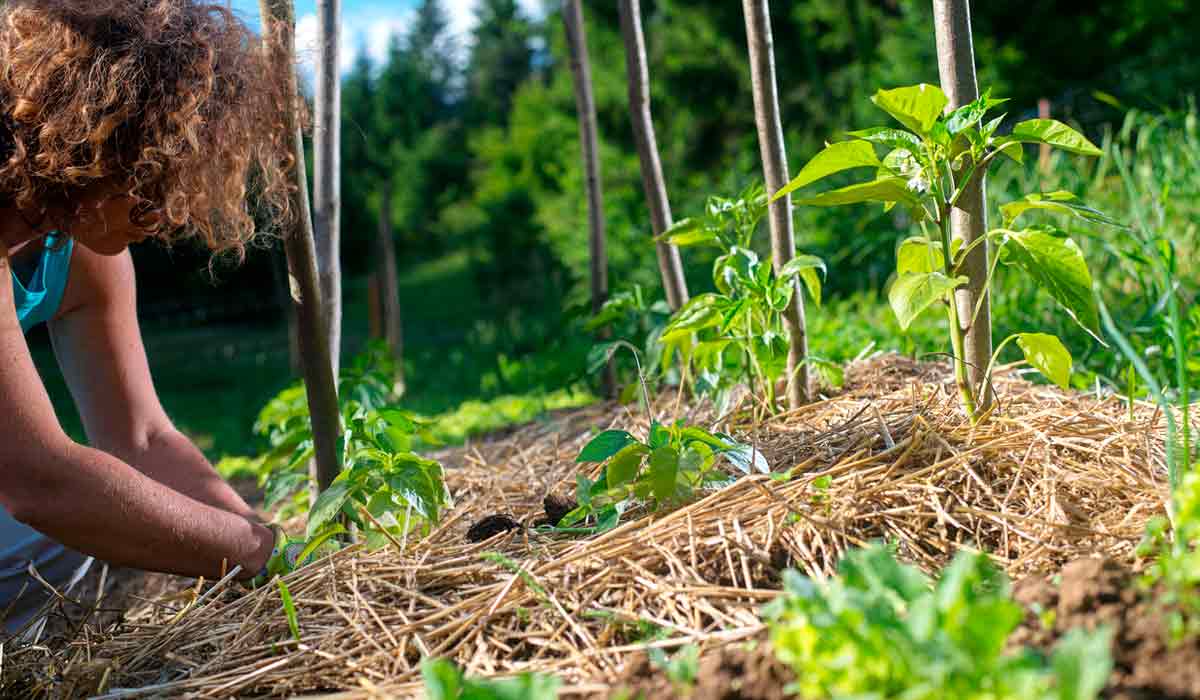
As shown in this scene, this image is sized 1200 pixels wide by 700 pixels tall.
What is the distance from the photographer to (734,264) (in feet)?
6.75

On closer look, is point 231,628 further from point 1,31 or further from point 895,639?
point 1,31

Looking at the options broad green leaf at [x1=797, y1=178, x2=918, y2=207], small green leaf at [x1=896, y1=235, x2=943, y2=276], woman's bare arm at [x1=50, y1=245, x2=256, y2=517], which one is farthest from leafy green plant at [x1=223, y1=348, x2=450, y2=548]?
small green leaf at [x1=896, y1=235, x2=943, y2=276]

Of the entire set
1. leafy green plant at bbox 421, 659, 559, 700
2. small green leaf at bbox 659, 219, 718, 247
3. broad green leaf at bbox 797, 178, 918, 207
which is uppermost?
broad green leaf at bbox 797, 178, 918, 207

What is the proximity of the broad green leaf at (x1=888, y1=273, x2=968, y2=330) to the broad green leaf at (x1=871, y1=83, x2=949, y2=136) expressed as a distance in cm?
23

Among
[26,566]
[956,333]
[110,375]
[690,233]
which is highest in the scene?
[690,233]

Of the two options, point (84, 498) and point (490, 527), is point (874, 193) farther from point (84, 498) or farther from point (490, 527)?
point (84, 498)

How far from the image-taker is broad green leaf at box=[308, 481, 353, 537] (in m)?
1.59

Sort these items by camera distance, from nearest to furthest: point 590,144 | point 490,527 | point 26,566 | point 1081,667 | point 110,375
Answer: point 1081,667, point 490,527, point 26,566, point 110,375, point 590,144

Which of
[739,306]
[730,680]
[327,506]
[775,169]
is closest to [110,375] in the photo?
[327,506]

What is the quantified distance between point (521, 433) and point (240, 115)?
1476 millimetres

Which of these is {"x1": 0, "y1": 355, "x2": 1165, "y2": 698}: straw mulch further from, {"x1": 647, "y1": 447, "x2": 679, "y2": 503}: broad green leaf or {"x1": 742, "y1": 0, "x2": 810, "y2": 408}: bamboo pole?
{"x1": 742, "y1": 0, "x2": 810, "y2": 408}: bamboo pole

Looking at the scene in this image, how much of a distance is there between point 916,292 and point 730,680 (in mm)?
757

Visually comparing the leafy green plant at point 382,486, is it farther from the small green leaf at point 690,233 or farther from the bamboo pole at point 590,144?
the bamboo pole at point 590,144

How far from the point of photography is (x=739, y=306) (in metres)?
1.90
